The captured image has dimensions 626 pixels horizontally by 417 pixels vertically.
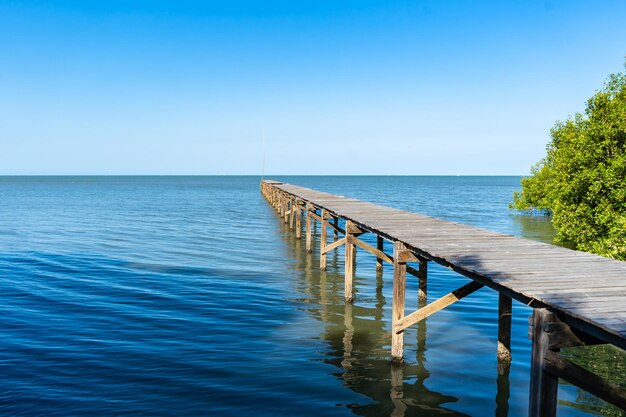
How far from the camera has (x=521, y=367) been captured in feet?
30.4

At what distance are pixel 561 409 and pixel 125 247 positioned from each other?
19.1 m

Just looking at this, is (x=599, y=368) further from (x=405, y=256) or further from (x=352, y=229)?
(x=352, y=229)

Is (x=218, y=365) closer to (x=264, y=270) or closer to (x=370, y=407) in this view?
(x=370, y=407)

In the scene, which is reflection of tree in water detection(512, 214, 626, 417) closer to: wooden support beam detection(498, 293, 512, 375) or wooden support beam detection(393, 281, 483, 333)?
wooden support beam detection(498, 293, 512, 375)

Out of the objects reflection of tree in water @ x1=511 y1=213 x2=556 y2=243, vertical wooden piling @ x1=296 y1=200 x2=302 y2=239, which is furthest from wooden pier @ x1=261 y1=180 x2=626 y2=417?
reflection of tree in water @ x1=511 y1=213 x2=556 y2=243

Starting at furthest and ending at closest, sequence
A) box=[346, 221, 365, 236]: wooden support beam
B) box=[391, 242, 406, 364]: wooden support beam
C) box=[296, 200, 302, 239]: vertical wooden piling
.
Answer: box=[296, 200, 302, 239]: vertical wooden piling, box=[346, 221, 365, 236]: wooden support beam, box=[391, 242, 406, 364]: wooden support beam

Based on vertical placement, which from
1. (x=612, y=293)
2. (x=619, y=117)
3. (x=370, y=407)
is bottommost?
(x=370, y=407)

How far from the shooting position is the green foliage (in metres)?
16.7

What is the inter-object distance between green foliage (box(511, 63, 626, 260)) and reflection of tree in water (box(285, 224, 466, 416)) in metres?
8.11

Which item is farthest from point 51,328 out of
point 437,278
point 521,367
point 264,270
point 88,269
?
point 437,278

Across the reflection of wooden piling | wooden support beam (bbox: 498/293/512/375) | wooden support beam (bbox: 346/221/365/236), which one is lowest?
the reflection of wooden piling

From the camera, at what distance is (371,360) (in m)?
9.50

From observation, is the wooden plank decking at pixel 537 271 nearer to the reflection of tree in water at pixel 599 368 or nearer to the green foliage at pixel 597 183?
the reflection of tree in water at pixel 599 368

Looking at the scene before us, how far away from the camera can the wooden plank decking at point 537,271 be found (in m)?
5.11
